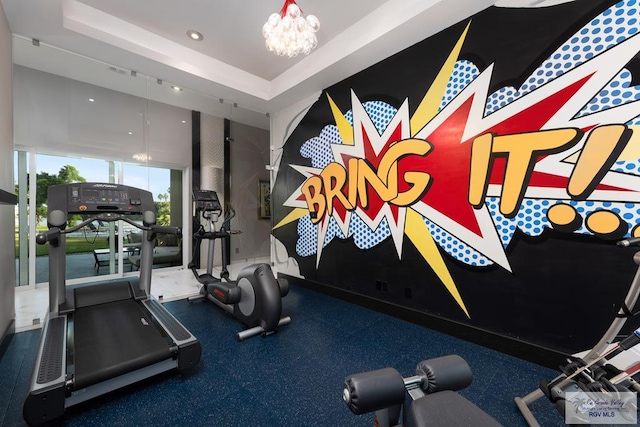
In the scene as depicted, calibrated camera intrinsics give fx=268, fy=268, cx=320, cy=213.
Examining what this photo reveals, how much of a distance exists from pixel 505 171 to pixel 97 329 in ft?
12.3

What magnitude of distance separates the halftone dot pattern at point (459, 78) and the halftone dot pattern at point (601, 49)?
1.72 feet

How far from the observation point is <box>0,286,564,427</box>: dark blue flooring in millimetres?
1693

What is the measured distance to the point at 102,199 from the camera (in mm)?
2502

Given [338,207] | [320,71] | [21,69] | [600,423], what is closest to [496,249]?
[600,423]

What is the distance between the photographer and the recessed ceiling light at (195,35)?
338 centimetres

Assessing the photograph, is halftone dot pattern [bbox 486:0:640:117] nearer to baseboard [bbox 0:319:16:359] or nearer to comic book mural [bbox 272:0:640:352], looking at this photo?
comic book mural [bbox 272:0:640:352]

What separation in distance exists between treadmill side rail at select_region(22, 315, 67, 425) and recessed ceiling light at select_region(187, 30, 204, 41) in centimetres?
355

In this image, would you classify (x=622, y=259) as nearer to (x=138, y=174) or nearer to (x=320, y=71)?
(x=320, y=71)

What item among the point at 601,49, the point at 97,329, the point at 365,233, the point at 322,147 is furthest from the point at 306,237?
the point at 601,49

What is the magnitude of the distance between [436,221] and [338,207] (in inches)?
57.2

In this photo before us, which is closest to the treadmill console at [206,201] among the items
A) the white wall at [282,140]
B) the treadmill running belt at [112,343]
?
the white wall at [282,140]

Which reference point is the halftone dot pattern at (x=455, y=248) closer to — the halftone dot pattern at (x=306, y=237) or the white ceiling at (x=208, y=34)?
the halftone dot pattern at (x=306, y=237)

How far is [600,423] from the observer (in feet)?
5.35

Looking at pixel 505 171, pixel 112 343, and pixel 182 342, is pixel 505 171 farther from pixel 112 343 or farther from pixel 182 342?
pixel 112 343
